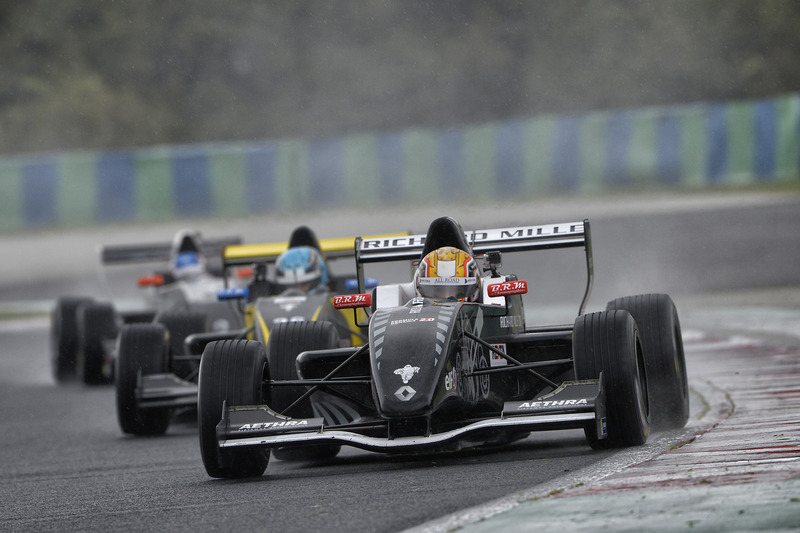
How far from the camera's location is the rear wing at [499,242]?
10422 millimetres

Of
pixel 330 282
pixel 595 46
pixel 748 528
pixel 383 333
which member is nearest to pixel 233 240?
pixel 330 282

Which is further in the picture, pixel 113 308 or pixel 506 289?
pixel 113 308

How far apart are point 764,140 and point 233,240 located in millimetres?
21168

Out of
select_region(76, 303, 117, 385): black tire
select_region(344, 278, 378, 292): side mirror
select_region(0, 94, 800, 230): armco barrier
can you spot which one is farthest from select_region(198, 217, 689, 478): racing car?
select_region(0, 94, 800, 230): armco barrier

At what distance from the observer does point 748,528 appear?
508cm

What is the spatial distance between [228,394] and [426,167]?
27.6m

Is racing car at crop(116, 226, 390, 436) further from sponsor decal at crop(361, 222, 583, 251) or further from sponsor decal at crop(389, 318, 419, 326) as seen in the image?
sponsor decal at crop(389, 318, 419, 326)

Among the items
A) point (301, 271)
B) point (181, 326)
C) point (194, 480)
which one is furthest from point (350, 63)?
point (194, 480)

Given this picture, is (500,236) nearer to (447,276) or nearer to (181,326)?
(447,276)

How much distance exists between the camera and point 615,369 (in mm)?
8086

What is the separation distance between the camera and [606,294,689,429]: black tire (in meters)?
9.07

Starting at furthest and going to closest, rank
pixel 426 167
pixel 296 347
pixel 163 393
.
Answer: pixel 426 167 → pixel 163 393 → pixel 296 347

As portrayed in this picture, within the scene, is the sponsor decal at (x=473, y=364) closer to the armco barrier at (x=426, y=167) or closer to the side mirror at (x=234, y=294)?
the side mirror at (x=234, y=294)

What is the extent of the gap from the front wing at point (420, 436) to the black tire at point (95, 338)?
30.2 feet
